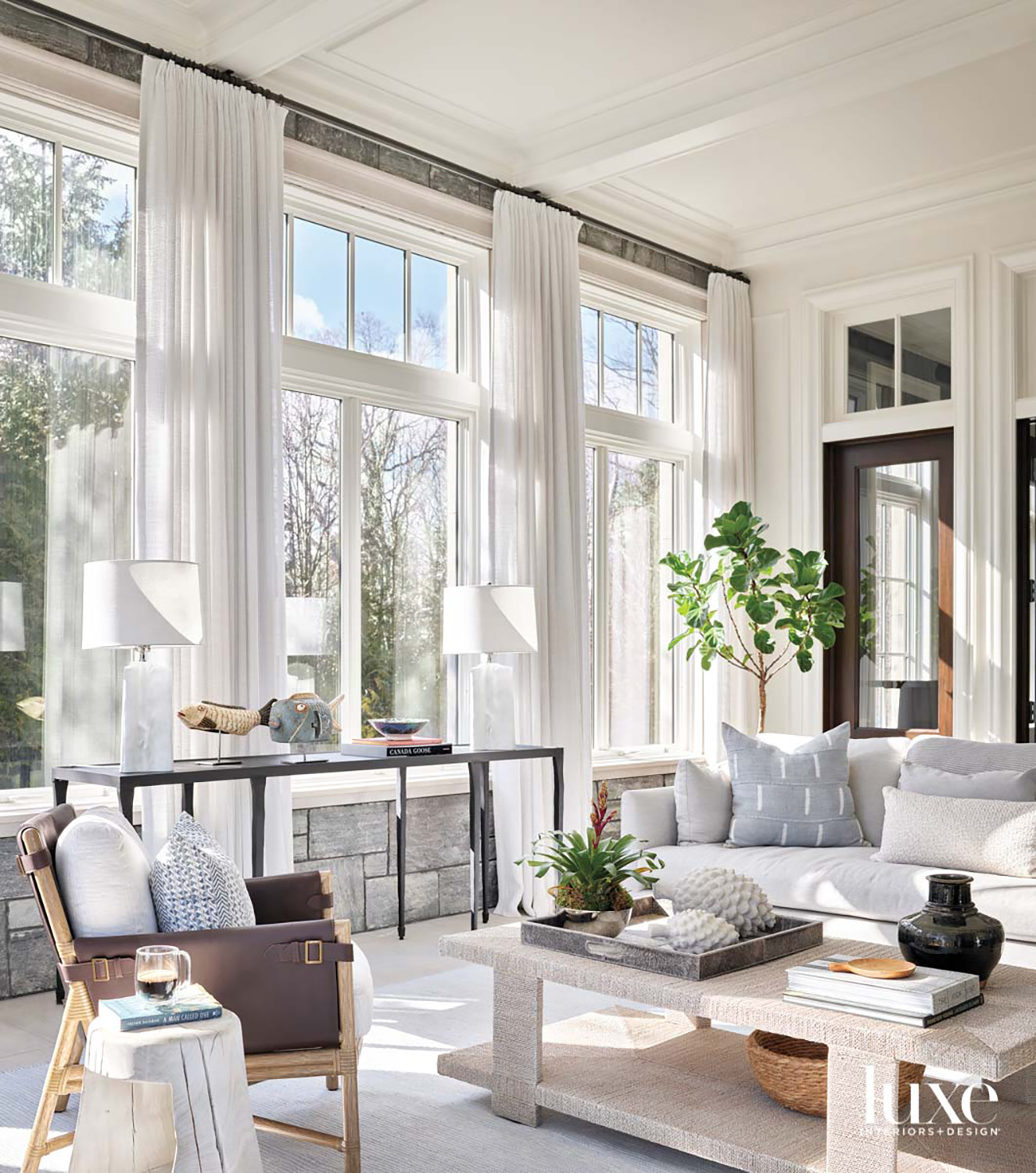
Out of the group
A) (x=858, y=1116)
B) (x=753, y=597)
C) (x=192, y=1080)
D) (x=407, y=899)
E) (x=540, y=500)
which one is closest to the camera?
(x=192, y=1080)

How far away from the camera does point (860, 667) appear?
6.66m

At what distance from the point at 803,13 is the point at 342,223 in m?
1.98

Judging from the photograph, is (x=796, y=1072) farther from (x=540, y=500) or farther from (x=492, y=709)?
(x=540, y=500)

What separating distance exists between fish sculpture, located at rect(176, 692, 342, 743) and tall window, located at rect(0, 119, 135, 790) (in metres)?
0.46

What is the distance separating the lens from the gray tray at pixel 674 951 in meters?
2.68

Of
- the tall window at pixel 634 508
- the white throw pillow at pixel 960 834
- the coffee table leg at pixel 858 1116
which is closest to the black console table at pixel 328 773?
the tall window at pixel 634 508

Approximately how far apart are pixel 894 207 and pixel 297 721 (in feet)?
13.7

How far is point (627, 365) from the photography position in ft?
21.6

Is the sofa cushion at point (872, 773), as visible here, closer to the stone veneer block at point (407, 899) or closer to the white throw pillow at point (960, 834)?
the white throw pillow at point (960, 834)

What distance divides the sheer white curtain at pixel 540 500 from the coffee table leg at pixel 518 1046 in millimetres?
2422

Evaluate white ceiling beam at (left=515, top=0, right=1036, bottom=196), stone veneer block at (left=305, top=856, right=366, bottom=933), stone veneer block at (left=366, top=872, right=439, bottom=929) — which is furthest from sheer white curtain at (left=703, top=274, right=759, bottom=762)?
stone veneer block at (left=305, top=856, right=366, bottom=933)

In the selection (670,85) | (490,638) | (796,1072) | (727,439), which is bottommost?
(796,1072)

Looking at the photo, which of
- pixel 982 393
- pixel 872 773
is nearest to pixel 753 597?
pixel 982 393

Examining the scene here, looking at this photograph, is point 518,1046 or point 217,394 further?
point 217,394
